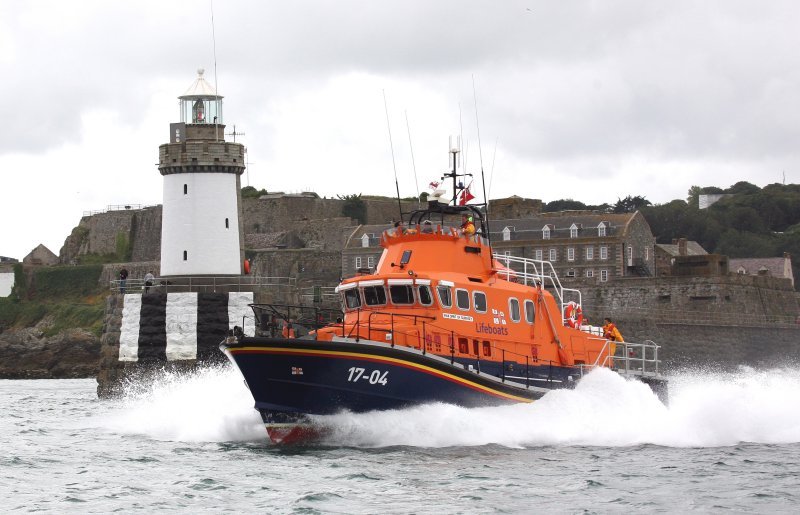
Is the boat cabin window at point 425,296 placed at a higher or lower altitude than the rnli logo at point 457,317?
higher

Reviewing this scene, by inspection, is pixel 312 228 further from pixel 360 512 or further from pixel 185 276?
pixel 360 512

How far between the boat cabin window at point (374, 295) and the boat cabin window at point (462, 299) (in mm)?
1160

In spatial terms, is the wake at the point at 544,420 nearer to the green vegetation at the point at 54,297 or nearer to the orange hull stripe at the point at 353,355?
the orange hull stripe at the point at 353,355

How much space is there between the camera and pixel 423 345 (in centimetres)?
1847

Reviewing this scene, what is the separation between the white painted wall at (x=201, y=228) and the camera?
34.1 meters

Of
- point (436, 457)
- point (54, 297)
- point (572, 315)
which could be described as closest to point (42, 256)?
point (54, 297)

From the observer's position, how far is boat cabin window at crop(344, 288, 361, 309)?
2000 centimetres

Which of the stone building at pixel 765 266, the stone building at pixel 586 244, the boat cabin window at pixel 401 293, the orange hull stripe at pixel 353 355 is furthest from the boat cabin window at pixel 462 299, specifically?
the stone building at pixel 765 266

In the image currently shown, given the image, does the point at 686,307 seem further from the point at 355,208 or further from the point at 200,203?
the point at 355,208

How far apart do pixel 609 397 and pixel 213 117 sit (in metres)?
18.0

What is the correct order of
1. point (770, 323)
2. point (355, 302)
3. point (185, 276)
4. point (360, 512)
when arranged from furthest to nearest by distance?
point (770, 323) → point (185, 276) → point (355, 302) → point (360, 512)

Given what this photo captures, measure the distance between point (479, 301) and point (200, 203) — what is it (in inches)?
638

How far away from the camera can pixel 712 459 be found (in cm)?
1758

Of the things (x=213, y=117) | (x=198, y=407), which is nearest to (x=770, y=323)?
(x=213, y=117)
